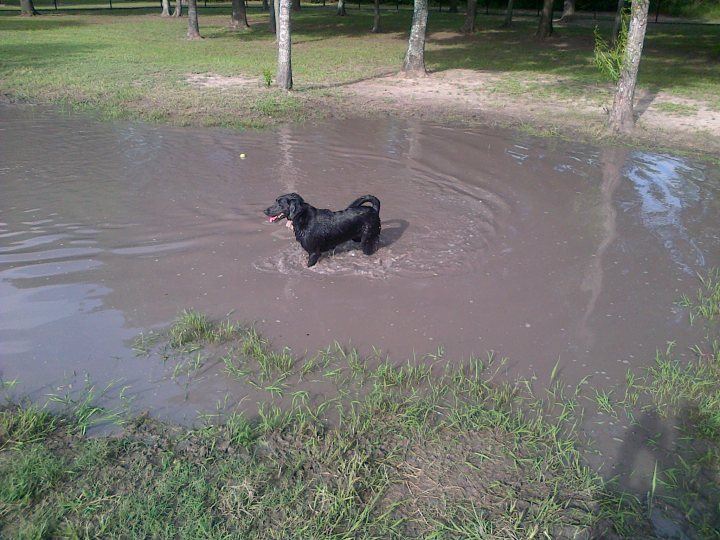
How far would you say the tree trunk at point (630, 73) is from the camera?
10.8 m

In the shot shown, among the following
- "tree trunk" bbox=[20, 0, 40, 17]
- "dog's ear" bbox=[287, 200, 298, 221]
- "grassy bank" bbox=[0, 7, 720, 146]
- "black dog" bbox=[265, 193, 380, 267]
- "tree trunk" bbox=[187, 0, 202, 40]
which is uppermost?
"tree trunk" bbox=[20, 0, 40, 17]

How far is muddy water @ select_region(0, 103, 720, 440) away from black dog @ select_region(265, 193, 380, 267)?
0.30 m

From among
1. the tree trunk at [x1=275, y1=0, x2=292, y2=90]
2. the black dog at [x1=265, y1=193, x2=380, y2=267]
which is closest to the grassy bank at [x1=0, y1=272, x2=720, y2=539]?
the black dog at [x1=265, y1=193, x2=380, y2=267]

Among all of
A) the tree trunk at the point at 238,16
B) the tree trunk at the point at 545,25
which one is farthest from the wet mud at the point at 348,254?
the tree trunk at the point at 238,16

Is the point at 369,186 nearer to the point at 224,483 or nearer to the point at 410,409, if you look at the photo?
the point at 410,409

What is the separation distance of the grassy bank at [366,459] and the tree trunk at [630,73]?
820 centimetres

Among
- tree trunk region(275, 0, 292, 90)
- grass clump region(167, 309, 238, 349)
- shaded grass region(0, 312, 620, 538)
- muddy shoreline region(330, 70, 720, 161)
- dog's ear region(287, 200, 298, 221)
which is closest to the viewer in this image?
shaded grass region(0, 312, 620, 538)

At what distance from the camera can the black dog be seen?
593 cm

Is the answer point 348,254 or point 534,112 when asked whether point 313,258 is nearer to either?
point 348,254

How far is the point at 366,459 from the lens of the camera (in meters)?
3.69

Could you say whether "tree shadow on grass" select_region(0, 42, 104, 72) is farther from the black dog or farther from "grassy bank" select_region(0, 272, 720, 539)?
"grassy bank" select_region(0, 272, 720, 539)

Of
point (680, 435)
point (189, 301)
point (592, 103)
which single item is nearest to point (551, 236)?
point (680, 435)

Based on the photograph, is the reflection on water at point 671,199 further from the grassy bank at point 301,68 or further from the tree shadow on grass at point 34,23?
the tree shadow on grass at point 34,23

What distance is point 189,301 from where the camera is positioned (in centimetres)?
566
